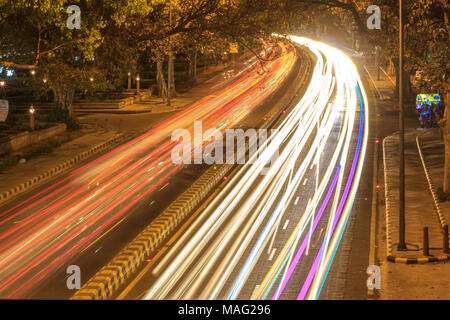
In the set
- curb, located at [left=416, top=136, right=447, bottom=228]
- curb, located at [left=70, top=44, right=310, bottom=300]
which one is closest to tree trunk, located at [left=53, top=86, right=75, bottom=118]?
curb, located at [left=70, top=44, right=310, bottom=300]

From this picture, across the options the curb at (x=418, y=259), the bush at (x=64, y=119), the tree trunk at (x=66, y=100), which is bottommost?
the curb at (x=418, y=259)

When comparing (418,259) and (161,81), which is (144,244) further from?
(161,81)

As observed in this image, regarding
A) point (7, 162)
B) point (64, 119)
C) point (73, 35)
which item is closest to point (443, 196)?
point (73, 35)

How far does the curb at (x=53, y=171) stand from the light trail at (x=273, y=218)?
8.91 meters

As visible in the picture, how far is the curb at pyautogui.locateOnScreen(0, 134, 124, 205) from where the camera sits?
93.3ft

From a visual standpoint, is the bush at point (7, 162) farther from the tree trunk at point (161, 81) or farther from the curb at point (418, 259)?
the tree trunk at point (161, 81)

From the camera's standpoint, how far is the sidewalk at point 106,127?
32.2m

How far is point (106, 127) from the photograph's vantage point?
43719mm

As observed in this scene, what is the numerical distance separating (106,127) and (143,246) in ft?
80.5

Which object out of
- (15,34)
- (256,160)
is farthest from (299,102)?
(15,34)

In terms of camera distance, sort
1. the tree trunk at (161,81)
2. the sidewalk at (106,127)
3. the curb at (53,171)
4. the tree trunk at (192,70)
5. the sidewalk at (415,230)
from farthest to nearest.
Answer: the tree trunk at (192,70), the tree trunk at (161,81), the sidewalk at (106,127), the curb at (53,171), the sidewalk at (415,230)

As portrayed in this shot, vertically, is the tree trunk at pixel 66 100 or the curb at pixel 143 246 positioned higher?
the tree trunk at pixel 66 100

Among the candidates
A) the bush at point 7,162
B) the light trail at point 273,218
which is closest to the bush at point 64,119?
the bush at point 7,162
